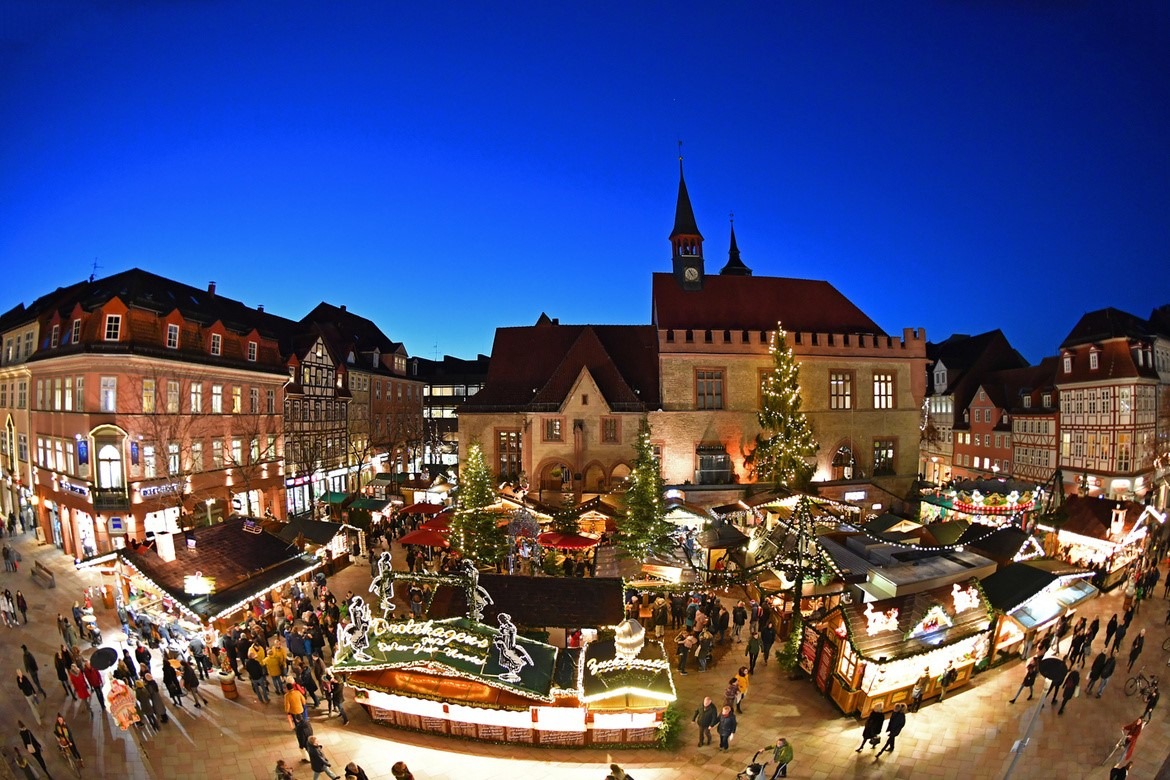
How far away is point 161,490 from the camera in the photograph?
26875 mm

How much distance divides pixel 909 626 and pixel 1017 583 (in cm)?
479

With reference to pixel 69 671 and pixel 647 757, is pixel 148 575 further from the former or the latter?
pixel 647 757

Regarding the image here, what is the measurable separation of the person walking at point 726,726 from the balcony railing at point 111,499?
89.1ft

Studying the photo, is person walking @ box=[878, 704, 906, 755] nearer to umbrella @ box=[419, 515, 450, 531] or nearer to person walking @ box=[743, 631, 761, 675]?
person walking @ box=[743, 631, 761, 675]

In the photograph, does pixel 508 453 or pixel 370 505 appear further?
pixel 508 453

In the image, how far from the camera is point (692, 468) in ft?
110

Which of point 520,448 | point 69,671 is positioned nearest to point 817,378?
point 520,448

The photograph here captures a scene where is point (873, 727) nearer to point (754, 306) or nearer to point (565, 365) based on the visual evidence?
point (565, 365)

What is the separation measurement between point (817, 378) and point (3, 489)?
53845mm

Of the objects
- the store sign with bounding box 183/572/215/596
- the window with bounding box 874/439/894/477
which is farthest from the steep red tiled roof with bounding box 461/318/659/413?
the store sign with bounding box 183/572/215/596

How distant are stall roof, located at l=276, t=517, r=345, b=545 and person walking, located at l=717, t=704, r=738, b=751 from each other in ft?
60.0

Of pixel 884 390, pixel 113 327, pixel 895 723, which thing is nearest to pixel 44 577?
pixel 113 327

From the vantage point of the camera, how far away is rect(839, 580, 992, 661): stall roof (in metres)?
13.1

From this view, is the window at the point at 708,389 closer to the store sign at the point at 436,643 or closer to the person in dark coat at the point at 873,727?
the person in dark coat at the point at 873,727
